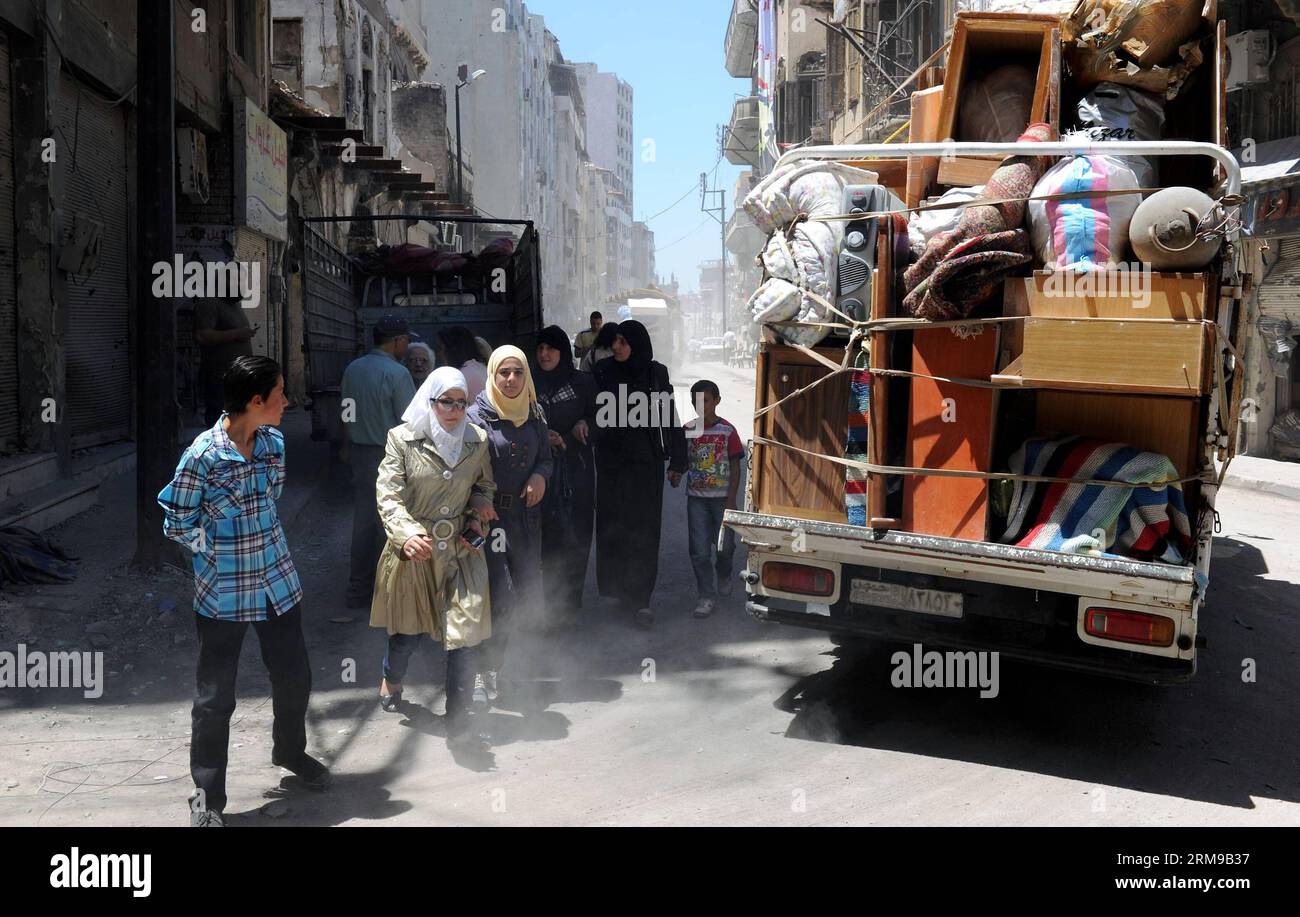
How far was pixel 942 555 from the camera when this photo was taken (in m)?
4.66

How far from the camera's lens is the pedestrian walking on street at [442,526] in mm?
5047

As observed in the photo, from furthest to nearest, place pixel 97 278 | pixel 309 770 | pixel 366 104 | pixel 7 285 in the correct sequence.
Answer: pixel 366 104
pixel 97 278
pixel 7 285
pixel 309 770

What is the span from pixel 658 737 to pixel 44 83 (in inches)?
285

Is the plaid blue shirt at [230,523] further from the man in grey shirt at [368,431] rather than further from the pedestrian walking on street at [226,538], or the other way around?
the man in grey shirt at [368,431]

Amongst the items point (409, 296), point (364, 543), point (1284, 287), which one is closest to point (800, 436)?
point (364, 543)

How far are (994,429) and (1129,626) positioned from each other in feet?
3.16

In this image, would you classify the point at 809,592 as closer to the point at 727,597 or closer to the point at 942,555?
the point at 942,555

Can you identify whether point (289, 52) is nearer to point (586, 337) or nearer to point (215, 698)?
point (586, 337)

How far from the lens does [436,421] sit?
16.6 feet

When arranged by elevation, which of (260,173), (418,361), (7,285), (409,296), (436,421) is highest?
(260,173)

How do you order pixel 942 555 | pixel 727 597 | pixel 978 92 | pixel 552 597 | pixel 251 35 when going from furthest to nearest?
pixel 251 35, pixel 727 597, pixel 552 597, pixel 978 92, pixel 942 555

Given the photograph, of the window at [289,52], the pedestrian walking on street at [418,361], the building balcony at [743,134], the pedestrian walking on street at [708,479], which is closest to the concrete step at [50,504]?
the pedestrian walking on street at [418,361]

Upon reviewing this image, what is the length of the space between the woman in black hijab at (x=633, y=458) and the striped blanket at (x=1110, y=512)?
9.88ft
